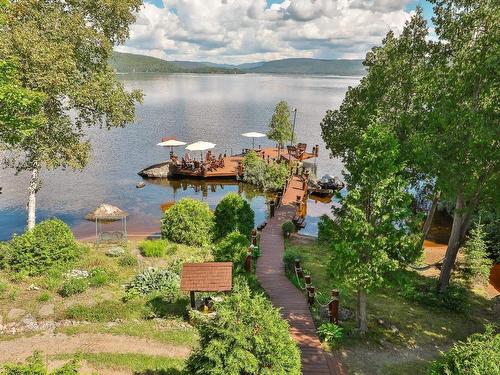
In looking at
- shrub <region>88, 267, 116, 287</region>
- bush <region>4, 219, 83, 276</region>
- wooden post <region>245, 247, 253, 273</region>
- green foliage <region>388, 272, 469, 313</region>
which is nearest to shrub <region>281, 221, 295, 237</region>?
wooden post <region>245, 247, 253, 273</region>

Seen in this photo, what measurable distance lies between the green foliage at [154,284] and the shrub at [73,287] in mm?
1608

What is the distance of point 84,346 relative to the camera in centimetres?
1172

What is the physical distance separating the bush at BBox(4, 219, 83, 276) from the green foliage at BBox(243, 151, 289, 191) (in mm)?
21011

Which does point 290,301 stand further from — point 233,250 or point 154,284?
point 154,284

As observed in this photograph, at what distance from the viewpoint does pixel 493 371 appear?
7289 millimetres

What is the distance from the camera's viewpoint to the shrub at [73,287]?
1453 centimetres

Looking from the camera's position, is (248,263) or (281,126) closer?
(248,263)

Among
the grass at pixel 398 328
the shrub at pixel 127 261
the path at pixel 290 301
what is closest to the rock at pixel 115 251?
the shrub at pixel 127 261

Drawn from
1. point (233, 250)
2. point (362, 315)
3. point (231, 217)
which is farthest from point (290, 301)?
point (231, 217)

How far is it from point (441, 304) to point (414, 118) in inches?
309

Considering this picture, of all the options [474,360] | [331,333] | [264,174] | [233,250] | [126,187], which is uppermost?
[474,360]

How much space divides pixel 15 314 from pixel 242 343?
10320 mm

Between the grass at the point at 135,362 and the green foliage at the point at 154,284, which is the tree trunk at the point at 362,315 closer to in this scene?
the grass at the point at 135,362

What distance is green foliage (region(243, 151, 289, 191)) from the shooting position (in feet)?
119
